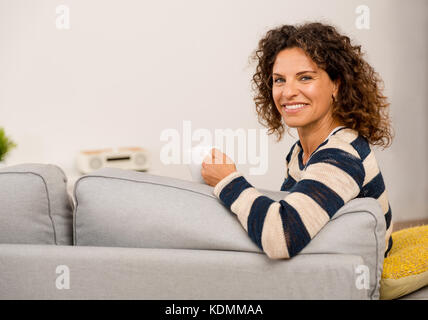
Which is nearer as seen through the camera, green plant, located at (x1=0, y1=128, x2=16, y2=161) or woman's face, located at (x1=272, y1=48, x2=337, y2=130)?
woman's face, located at (x1=272, y1=48, x2=337, y2=130)

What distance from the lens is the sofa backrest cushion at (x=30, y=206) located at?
2.80 ft

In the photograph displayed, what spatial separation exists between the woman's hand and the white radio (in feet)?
6.67

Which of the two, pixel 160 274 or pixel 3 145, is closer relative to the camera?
A: pixel 160 274

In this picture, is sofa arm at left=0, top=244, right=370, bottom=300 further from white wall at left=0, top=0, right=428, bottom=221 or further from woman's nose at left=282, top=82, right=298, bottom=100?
white wall at left=0, top=0, right=428, bottom=221

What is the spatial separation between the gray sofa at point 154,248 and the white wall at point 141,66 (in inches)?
97.4

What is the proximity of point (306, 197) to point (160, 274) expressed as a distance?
0.32 meters

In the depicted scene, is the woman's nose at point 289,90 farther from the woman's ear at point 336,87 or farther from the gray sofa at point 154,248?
the gray sofa at point 154,248

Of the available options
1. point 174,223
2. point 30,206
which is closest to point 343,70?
point 174,223

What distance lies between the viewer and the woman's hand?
1.08m

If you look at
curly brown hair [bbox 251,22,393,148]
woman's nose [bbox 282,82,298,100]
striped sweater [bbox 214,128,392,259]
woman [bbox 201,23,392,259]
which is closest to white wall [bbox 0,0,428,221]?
woman [bbox 201,23,392,259]

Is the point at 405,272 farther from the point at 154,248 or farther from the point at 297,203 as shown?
the point at 154,248

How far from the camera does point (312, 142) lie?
4.42ft

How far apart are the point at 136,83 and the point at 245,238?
268cm
